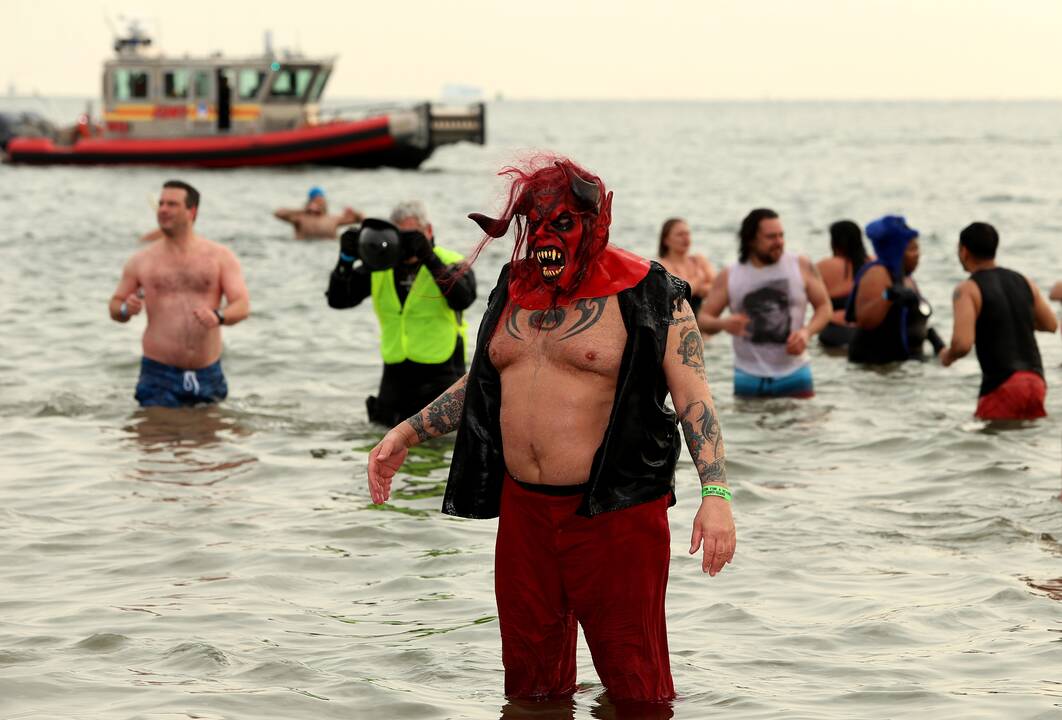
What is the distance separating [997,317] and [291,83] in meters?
31.7

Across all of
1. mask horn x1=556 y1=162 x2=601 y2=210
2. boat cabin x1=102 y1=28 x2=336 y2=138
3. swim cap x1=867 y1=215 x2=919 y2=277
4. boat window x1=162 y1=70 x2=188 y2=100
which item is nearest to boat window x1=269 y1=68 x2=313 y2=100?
boat cabin x1=102 y1=28 x2=336 y2=138

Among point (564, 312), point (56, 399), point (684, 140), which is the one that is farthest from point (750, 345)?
point (684, 140)

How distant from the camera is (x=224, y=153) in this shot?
38156mm

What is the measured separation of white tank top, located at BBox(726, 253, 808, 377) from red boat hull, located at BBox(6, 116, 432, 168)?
29.5 metres

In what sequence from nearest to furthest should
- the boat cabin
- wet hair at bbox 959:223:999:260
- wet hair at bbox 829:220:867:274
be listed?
1. wet hair at bbox 959:223:999:260
2. wet hair at bbox 829:220:867:274
3. the boat cabin

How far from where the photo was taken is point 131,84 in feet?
123

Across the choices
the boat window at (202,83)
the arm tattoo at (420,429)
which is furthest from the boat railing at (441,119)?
the arm tattoo at (420,429)

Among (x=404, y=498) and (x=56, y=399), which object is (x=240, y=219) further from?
(x=404, y=498)

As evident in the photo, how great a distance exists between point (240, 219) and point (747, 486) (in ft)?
73.3

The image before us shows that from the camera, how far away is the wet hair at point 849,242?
12.0 meters

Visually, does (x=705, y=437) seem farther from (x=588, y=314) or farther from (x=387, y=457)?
(x=387, y=457)

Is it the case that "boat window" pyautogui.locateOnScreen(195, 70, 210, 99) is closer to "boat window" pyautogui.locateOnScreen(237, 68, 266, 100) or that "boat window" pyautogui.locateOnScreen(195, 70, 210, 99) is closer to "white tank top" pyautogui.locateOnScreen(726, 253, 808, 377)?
"boat window" pyautogui.locateOnScreen(237, 68, 266, 100)

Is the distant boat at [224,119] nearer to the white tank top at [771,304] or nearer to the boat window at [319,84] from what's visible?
the boat window at [319,84]

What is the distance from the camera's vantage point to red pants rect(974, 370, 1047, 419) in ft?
28.7
